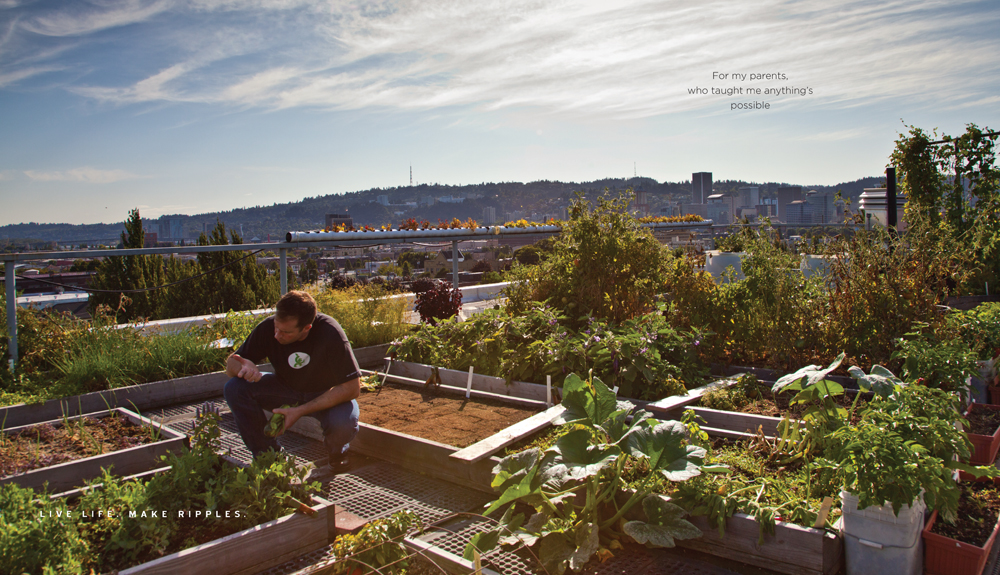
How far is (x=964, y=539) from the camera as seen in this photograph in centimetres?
207

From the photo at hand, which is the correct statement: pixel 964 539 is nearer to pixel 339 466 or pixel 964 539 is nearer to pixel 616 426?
pixel 616 426

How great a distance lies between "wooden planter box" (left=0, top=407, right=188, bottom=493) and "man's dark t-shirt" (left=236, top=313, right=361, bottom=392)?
0.62 meters

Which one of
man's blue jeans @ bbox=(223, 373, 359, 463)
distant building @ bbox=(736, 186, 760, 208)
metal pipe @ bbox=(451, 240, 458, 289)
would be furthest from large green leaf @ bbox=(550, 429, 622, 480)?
distant building @ bbox=(736, 186, 760, 208)

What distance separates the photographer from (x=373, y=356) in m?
5.80

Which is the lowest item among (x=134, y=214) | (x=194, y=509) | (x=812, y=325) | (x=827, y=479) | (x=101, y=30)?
(x=194, y=509)

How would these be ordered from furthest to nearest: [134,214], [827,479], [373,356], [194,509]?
1. [134,214]
2. [373,356]
3. [194,509]
4. [827,479]

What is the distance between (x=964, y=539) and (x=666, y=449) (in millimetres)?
1164

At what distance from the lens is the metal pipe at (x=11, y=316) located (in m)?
4.45

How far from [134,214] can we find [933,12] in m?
14.8

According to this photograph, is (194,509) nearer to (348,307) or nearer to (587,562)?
(587,562)

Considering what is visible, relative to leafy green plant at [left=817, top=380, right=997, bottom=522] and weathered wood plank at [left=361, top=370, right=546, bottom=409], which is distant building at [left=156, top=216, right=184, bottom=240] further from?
leafy green plant at [left=817, top=380, right=997, bottom=522]

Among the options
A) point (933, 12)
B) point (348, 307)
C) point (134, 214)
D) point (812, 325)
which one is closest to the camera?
point (812, 325)

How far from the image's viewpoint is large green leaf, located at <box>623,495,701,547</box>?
2010 mm

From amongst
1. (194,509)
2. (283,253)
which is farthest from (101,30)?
(194,509)
